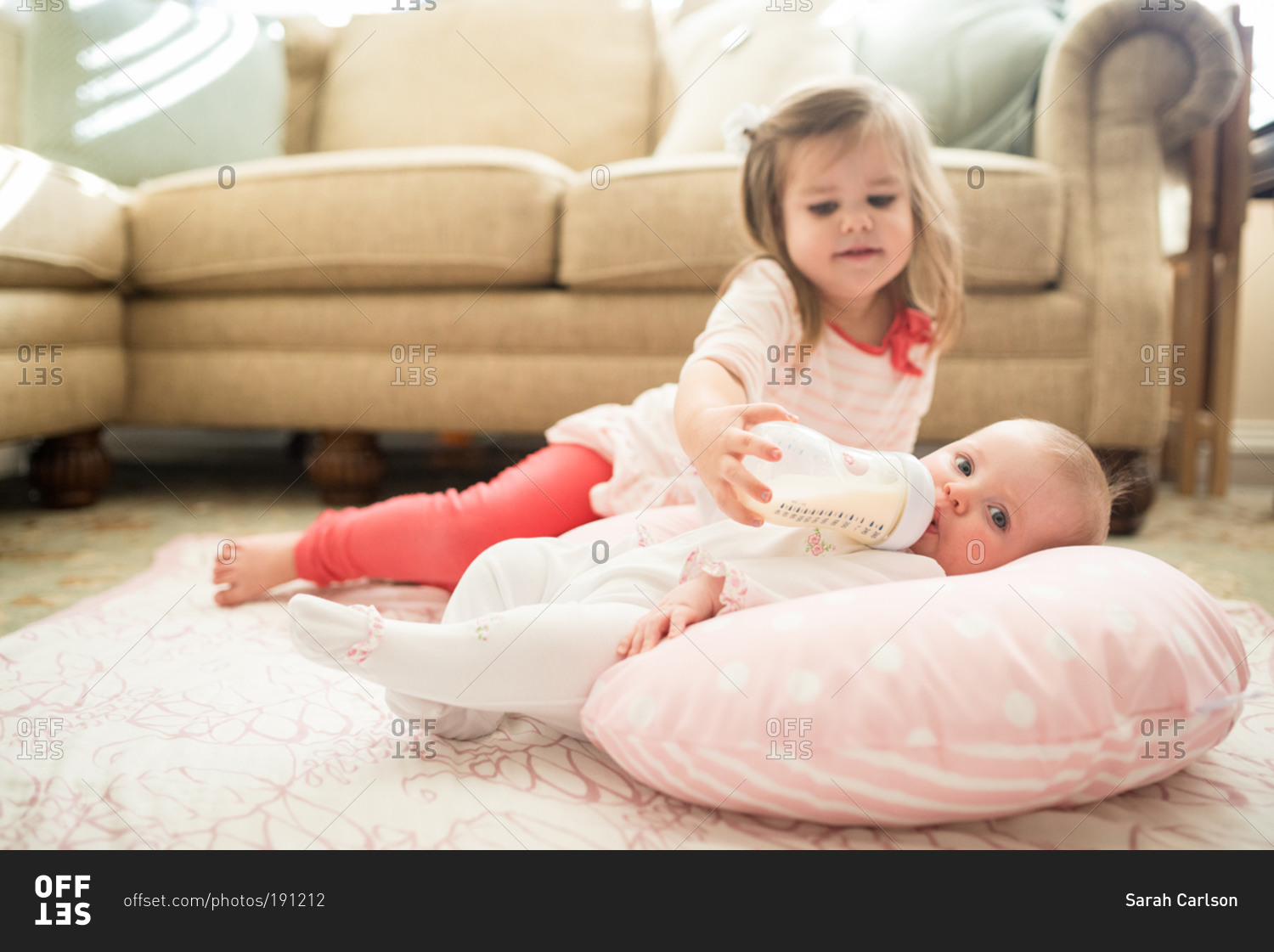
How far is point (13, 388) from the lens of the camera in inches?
48.1

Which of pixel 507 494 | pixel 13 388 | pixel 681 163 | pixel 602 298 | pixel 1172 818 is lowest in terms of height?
pixel 1172 818

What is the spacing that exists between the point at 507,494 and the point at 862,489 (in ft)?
1.54

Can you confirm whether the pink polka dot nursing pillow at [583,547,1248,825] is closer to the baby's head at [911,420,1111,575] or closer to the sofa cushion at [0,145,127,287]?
the baby's head at [911,420,1111,575]

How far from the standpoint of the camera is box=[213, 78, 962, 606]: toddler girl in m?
0.84

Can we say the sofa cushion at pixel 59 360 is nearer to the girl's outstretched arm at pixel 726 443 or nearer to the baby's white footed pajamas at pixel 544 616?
the baby's white footed pajamas at pixel 544 616

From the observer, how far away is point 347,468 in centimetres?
144

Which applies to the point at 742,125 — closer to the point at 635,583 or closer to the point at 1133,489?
the point at 635,583

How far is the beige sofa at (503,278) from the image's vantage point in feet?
4.11

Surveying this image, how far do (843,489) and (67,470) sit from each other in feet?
4.34

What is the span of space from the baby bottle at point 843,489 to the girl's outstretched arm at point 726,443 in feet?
0.04

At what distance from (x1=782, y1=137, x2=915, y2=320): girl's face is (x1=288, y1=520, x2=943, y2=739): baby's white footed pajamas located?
317mm

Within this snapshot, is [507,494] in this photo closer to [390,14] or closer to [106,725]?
[106,725]
